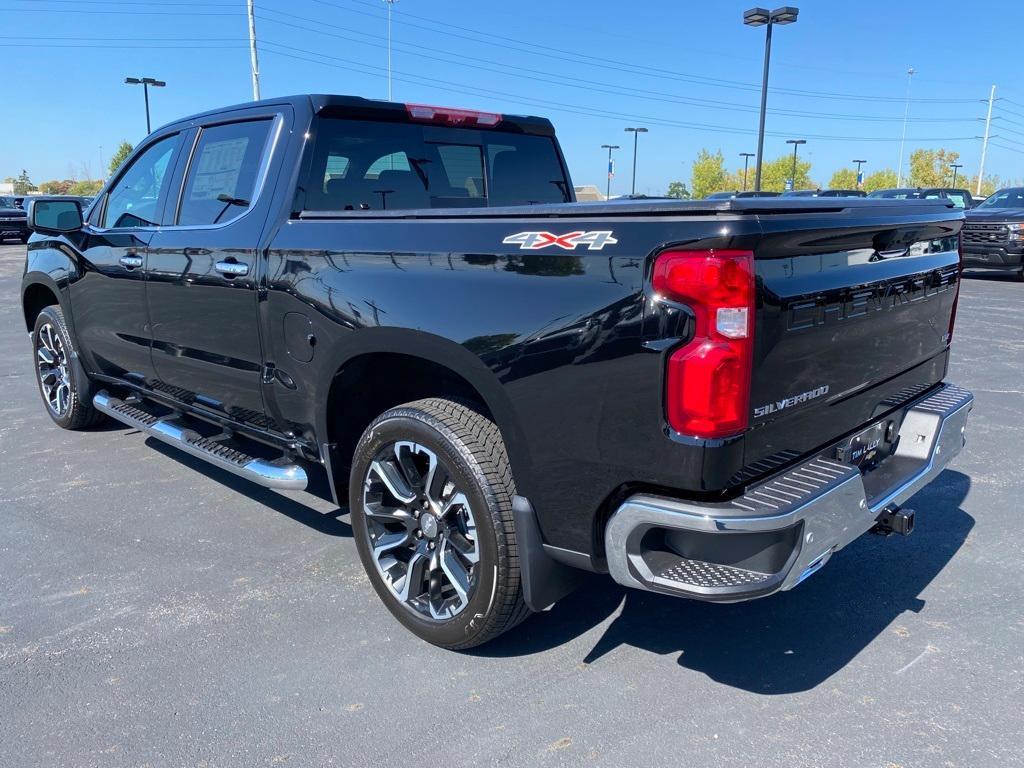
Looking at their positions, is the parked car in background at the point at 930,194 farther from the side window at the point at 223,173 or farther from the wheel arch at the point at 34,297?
the side window at the point at 223,173

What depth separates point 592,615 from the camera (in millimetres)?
3281

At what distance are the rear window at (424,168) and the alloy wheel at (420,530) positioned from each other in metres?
1.28

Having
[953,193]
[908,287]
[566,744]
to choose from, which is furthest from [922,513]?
[953,193]

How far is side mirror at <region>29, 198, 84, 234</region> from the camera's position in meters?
4.98

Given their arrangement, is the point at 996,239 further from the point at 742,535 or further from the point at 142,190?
the point at 742,535

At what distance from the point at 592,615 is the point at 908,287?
1.73 meters

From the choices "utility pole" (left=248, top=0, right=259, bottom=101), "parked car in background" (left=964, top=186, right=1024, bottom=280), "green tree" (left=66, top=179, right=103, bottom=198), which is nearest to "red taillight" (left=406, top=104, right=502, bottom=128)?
"parked car in background" (left=964, top=186, right=1024, bottom=280)

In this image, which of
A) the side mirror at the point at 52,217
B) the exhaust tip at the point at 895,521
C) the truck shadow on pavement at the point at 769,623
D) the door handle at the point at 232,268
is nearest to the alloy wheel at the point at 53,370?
the side mirror at the point at 52,217

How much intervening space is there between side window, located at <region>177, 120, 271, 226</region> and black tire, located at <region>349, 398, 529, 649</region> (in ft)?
4.77

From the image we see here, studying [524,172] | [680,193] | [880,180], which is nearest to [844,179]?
[880,180]

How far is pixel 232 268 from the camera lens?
3633mm

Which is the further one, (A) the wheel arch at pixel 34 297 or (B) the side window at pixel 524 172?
(A) the wheel arch at pixel 34 297

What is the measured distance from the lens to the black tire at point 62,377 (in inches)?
214

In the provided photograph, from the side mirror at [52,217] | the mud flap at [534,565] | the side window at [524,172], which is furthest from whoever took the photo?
the side mirror at [52,217]
